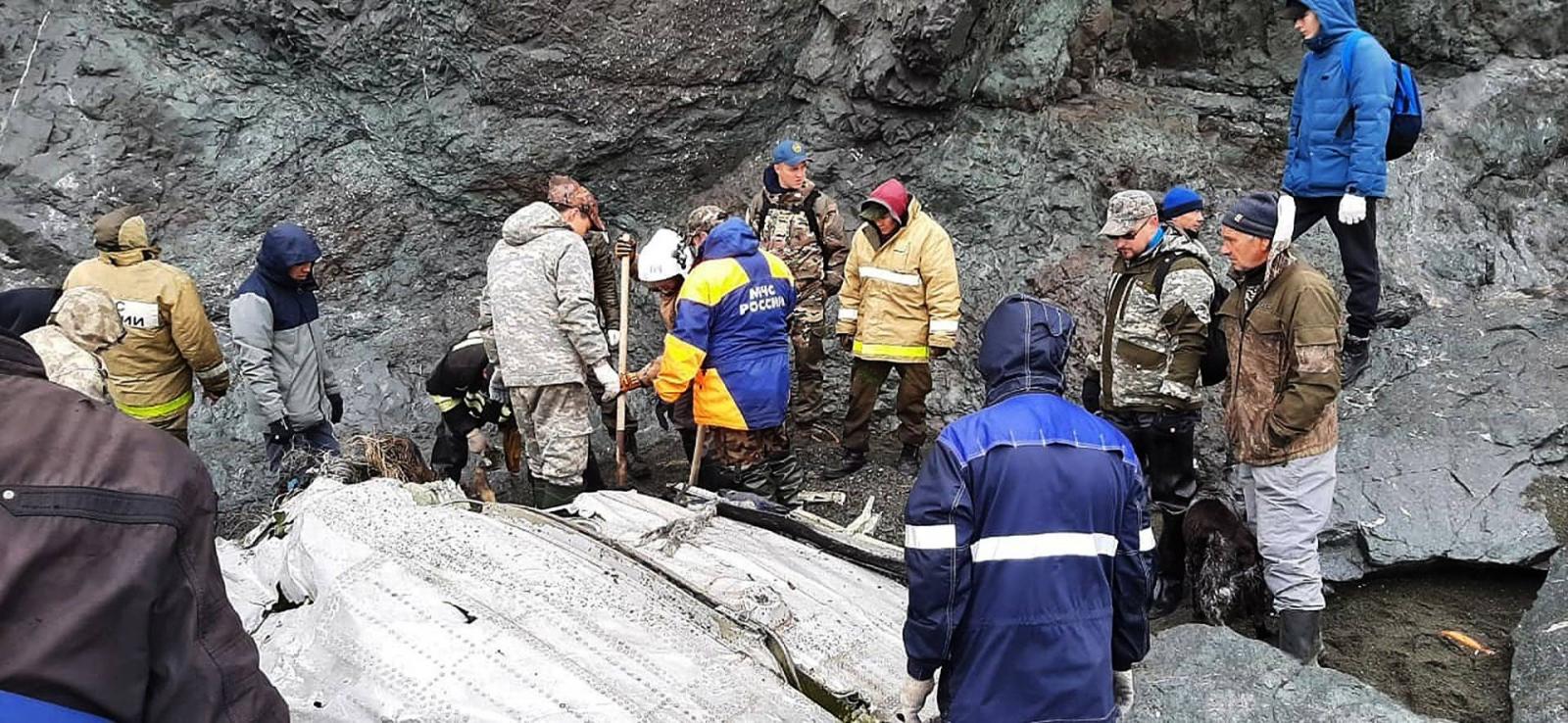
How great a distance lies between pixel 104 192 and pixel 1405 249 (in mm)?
9317

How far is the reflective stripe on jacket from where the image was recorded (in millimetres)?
6254

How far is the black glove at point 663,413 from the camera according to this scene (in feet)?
21.0

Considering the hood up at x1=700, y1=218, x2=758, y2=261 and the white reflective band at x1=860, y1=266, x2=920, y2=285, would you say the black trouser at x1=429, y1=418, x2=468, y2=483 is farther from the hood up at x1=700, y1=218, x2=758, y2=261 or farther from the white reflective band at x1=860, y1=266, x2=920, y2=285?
the white reflective band at x1=860, y1=266, x2=920, y2=285

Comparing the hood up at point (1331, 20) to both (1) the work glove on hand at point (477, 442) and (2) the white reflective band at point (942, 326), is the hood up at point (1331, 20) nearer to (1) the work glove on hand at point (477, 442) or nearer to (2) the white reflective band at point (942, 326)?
(2) the white reflective band at point (942, 326)

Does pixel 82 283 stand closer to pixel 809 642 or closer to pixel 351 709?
pixel 351 709

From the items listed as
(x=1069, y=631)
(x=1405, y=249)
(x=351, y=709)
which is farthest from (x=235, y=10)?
(x=1405, y=249)

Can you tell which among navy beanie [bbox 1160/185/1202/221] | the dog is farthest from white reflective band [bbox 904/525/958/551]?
navy beanie [bbox 1160/185/1202/221]

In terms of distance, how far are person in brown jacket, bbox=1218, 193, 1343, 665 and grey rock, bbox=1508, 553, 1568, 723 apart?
689 mm

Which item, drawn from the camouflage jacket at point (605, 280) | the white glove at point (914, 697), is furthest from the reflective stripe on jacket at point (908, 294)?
the white glove at point (914, 697)

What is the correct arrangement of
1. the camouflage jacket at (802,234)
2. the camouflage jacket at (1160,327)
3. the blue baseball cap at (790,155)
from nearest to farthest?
the camouflage jacket at (1160,327) < the blue baseball cap at (790,155) < the camouflage jacket at (802,234)

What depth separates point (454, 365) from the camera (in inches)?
234

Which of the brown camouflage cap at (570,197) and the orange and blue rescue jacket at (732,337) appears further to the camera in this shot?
the brown camouflage cap at (570,197)

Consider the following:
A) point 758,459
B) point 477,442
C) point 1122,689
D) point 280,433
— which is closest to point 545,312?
point 477,442

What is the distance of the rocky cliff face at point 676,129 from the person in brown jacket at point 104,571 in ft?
19.4
